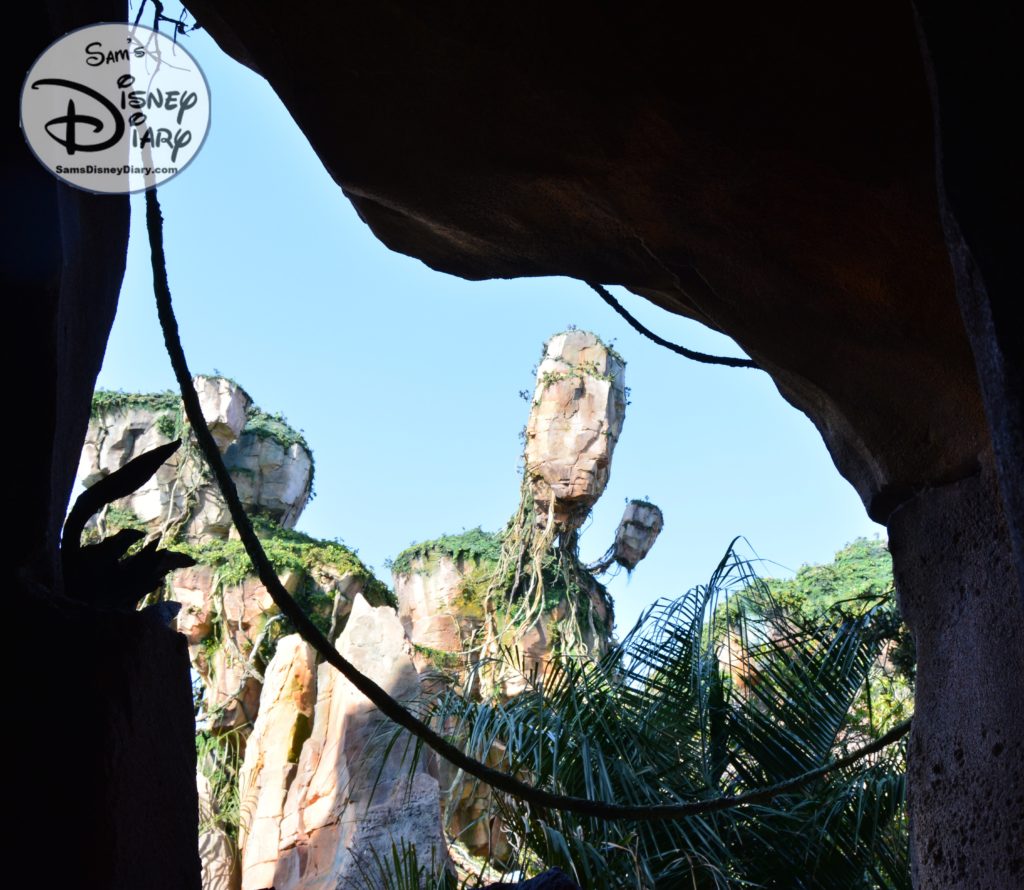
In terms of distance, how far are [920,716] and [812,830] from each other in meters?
1.88

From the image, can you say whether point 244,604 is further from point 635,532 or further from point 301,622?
point 301,622

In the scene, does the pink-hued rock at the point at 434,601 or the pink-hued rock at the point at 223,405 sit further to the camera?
the pink-hued rock at the point at 223,405

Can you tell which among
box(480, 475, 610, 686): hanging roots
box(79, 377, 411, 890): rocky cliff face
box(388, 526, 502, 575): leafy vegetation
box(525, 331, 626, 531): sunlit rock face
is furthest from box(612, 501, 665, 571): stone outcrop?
box(79, 377, 411, 890): rocky cliff face

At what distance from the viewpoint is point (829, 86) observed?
2170mm

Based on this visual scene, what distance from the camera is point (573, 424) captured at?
1544 centimetres

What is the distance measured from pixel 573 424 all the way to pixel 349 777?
7.07 meters

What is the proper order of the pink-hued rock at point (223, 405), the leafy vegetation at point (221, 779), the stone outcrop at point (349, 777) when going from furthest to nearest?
the pink-hued rock at point (223, 405) → the leafy vegetation at point (221, 779) → the stone outcrop at point (349, 777)

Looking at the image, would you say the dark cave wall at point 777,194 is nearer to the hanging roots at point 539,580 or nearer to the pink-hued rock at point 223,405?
the hanging roots at point 539,580

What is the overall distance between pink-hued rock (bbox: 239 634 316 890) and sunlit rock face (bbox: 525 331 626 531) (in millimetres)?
4564

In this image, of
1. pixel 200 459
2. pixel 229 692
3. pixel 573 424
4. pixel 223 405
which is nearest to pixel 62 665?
pixel 229 692

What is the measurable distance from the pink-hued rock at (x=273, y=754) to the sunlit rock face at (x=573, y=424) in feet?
15.0

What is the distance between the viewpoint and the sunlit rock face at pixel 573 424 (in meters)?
15.0

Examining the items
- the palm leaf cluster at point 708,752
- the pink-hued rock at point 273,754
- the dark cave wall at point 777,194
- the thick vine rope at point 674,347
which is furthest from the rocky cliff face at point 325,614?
the dark cave wall at point 777,194

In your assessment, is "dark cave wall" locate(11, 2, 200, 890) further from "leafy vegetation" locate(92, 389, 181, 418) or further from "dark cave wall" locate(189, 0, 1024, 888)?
"leafy vegetation" locate(92, 389, 181, 418)
